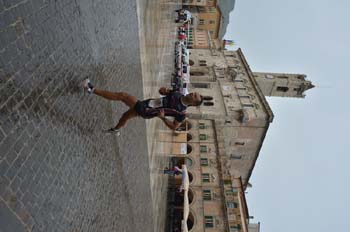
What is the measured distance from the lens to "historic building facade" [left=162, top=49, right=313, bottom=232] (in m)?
26.6

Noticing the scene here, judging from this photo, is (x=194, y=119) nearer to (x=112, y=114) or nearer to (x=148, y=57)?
(x=148, y=57)

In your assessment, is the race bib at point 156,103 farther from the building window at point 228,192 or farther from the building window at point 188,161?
the building window at point 188,161

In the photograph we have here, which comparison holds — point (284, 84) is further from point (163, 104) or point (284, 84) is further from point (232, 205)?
point (163, 104)

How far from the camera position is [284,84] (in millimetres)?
44750

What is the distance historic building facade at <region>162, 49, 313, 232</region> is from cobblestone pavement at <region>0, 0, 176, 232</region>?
10954 millimetres

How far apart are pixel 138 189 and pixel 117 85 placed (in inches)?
163

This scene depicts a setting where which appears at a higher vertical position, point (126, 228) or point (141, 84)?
point (141, 84)

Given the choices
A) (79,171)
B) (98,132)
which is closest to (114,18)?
(98,132)

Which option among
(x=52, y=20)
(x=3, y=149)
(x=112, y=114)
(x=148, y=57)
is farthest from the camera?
(x=148, y=57)

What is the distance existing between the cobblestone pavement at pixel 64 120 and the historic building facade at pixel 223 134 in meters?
11.0

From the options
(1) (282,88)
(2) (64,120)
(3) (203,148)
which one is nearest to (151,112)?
(2) (64,120)

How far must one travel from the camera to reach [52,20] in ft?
20.1

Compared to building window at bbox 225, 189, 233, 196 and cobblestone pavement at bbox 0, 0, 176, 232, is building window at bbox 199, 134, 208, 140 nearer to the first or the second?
building window at bbox 225, 189, 233, 196

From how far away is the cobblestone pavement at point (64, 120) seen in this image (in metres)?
4.84
